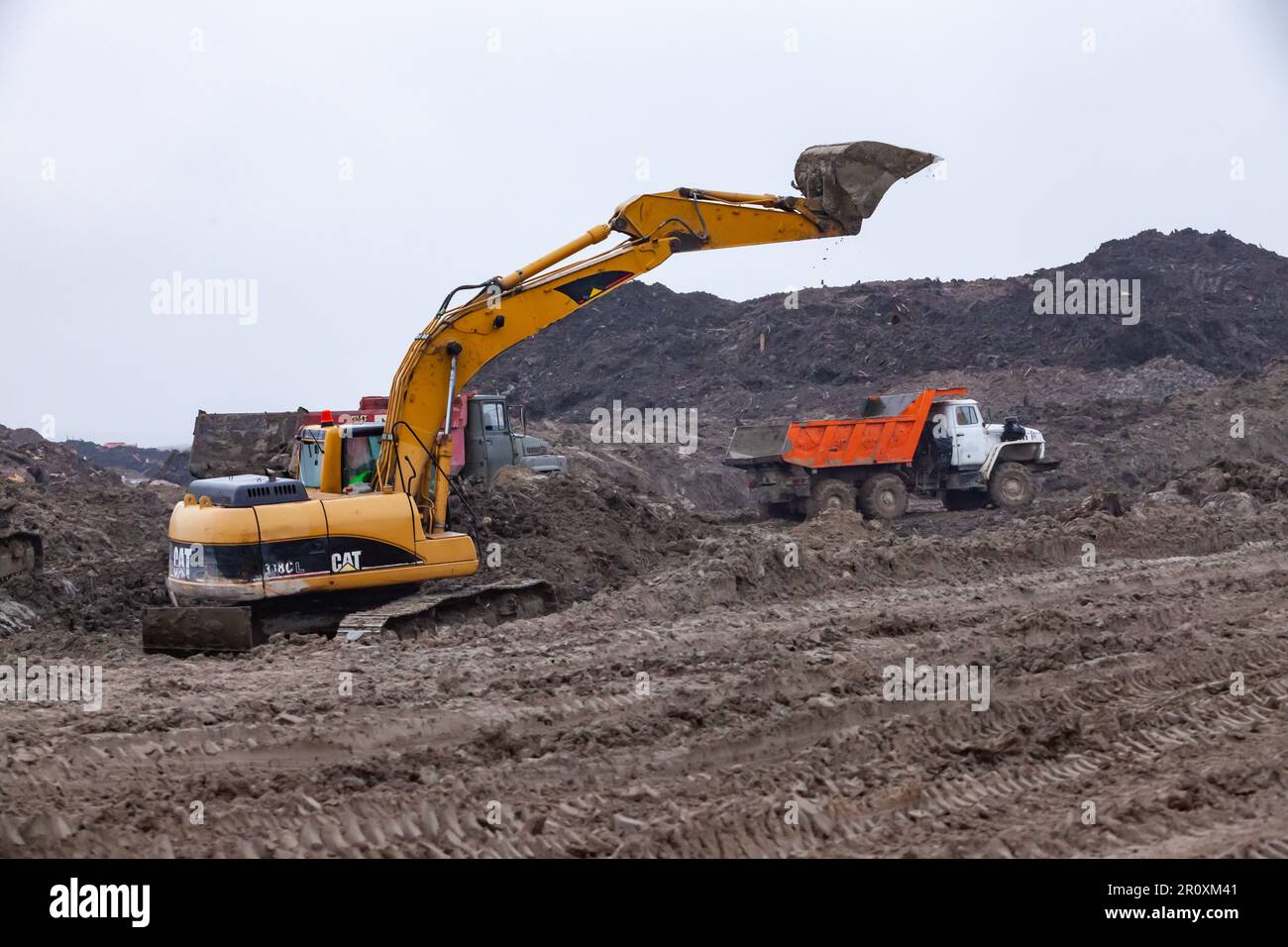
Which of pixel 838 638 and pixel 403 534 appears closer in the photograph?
pixel 838 638

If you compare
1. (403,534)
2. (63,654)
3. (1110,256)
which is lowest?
(63,654)

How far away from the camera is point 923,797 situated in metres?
5.32

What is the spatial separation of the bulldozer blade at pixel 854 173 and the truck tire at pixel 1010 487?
8.59 meters

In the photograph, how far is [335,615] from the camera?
32.4 feet

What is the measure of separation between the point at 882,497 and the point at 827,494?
78cm

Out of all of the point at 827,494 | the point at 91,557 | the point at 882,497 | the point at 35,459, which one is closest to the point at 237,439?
the point at 91,557

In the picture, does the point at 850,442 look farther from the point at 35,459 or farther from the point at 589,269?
the point at 35,459

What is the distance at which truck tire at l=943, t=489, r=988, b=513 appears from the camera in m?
18.6

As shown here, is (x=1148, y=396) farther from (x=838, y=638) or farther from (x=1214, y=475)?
(x=838, y=638)

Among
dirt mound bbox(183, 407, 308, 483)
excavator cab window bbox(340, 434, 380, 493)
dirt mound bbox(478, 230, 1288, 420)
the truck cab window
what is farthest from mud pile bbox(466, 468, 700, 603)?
dirt mound bbox(478, 230, 1288, 420)

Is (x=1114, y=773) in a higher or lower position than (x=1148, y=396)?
lower

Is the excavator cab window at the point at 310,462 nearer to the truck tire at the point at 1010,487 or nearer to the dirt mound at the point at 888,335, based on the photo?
the truck tire at the point at 1010,487

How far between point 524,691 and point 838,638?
97.7 inches

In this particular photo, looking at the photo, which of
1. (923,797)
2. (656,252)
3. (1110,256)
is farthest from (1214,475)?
(1110,256)
